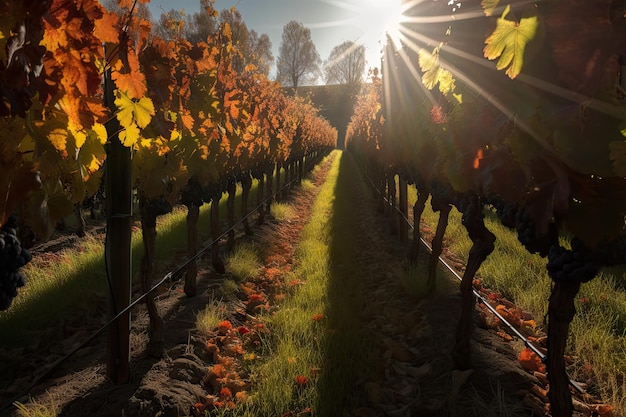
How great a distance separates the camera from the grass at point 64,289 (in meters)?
3.66

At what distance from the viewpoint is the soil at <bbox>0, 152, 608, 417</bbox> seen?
2.41 metres

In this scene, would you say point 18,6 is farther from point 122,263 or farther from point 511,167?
point 511,167

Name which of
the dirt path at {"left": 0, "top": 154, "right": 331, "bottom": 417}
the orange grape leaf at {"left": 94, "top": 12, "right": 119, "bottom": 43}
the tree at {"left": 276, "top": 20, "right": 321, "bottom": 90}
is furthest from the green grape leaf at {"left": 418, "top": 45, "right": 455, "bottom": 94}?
the tree at {"left": 276, "top": 20, "right": 321, "bottom": 90}

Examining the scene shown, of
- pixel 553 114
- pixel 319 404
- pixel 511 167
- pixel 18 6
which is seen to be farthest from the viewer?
pixel 319 404

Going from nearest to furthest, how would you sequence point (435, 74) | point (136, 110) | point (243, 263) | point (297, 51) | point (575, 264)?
point (575, 264) < point (136, 110) < point (435, 74) < point (243, 263) < point (297, 51)

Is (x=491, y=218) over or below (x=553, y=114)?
below

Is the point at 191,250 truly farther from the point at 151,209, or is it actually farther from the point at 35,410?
the point at 35,410

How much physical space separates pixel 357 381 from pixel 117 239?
1968 millimetres

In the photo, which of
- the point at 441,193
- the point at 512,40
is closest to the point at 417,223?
the point at 441,193

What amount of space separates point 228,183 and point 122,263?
12.5ft

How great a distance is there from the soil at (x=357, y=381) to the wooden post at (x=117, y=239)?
0.58 ft

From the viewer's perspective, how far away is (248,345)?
338 cm

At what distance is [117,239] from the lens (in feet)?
8.32

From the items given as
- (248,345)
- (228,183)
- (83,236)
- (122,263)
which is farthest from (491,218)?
(83,236)
